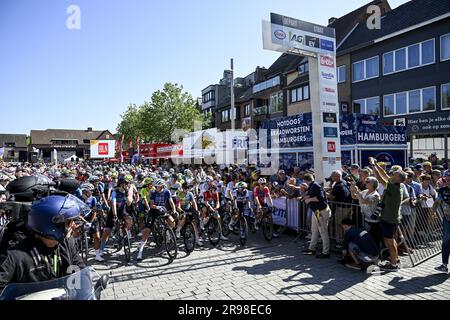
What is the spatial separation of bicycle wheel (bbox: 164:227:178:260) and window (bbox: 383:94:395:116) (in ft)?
70.9

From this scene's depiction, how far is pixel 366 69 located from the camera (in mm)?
24172

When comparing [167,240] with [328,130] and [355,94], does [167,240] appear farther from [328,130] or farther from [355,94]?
[355,94]

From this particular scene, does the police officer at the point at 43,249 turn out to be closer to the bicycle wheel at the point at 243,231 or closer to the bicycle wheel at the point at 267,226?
the bicycle wheel at the point at 243,231

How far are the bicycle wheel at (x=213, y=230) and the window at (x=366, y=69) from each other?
70.5 ft

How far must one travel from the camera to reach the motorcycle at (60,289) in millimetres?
2049

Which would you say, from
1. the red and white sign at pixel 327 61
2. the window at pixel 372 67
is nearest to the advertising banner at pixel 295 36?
the red and white sign at pixel 327 61

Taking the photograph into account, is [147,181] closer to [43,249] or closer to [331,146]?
[43,249]

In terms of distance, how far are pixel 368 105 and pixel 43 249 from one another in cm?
2575

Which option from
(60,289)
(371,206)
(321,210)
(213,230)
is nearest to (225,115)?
(213,230)

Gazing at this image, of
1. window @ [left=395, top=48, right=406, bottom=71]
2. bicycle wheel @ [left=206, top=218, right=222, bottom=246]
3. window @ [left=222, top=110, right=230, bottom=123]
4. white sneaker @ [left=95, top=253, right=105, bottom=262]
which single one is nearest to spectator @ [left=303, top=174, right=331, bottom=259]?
bicycle wheel @ [left=206, top=218, right=222, bottom=246]

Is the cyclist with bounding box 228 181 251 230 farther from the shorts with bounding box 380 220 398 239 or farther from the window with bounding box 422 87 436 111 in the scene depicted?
the window with bounding box 422 87 436 111

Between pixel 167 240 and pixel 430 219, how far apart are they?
6.39 meters

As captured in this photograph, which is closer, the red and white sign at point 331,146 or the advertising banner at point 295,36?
the advertising banner at point 295,36
